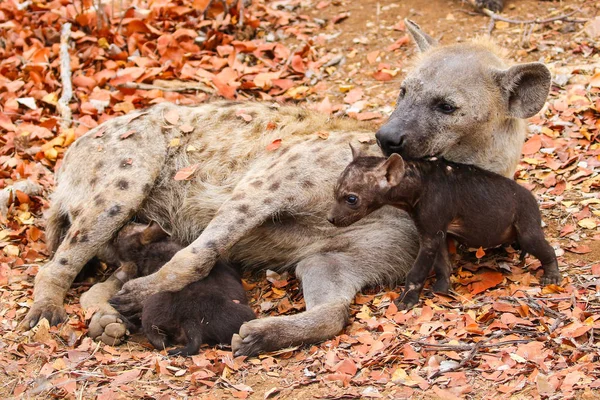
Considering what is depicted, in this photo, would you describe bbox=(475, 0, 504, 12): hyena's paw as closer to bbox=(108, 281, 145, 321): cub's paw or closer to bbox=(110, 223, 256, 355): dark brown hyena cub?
bbox=(110, 223, 256, 355): dark brown hyena cub

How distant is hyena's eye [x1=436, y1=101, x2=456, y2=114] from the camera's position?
4832 millimetres

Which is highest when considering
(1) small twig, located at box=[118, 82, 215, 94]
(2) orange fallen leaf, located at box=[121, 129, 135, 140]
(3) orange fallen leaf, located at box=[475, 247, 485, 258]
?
(2) orange fallen leaf, located at box=[121, 129, 135, 140]

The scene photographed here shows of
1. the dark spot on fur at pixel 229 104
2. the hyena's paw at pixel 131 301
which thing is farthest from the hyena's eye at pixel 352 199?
the dark spot on fur at pixel 229 104

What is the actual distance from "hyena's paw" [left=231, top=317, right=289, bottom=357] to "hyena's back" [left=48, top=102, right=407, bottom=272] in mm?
985

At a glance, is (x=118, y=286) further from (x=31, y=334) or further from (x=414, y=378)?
(x=414, y=378)

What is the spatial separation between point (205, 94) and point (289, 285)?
2.78 metres

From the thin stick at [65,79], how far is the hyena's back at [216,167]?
1.42m

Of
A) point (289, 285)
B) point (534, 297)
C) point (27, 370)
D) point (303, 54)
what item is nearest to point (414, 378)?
point (534, 297)

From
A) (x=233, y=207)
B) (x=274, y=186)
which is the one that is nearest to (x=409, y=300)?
(x=274, y=186)

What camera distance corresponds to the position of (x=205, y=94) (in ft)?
24.9

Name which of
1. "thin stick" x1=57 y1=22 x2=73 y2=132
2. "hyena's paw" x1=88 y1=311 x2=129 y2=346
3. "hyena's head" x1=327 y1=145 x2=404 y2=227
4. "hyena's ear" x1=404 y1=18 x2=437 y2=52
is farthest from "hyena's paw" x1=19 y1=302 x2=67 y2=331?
"hyena's ear" x1=404 y1=18 x2=437 y2=52

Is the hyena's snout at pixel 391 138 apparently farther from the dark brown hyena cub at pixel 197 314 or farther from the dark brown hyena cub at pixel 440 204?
the dark brown hyena cub at pixel 197 314

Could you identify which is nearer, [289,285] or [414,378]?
[414,378]

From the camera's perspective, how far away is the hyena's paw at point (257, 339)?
4.35 meters
